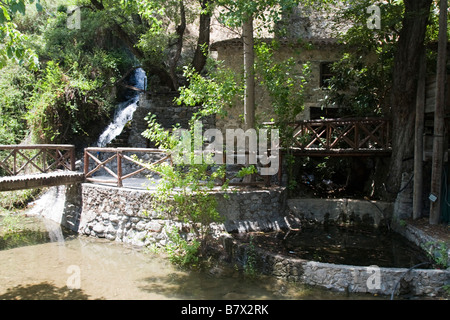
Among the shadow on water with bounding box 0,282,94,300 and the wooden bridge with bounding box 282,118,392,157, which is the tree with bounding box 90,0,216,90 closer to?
the wooden bridge with bounding box 282,118,392,157

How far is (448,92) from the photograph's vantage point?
9.39m

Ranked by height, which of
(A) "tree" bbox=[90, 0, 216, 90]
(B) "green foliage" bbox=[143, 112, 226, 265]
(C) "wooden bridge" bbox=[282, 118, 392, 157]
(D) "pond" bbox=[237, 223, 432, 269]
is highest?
(A) "tree" bbox=[90, 0, 216, 90]

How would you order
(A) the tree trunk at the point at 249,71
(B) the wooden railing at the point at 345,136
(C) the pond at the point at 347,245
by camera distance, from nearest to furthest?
(C) the pond at the point at 347,245 < (A) the tree trunk at the point at 249,71 < (B) the wooden railing at the point at 345,136

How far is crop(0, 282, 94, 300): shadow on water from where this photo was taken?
243 inches

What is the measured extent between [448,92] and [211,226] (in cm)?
657

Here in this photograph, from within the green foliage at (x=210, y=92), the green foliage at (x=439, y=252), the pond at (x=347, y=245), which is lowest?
the pond at (x=347, y=245)

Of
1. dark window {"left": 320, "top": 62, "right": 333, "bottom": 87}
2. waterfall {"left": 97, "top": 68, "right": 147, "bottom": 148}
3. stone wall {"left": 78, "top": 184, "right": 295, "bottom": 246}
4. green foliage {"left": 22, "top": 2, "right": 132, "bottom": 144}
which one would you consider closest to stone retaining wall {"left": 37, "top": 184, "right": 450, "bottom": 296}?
stone wall {"left": 78, "top": 184, "right": 295, "bottom": 246}

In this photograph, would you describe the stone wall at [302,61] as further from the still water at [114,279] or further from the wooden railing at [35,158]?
the still water at [114,279]

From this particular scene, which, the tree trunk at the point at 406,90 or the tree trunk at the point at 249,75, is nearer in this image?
the tree trunk at the point at 406,90

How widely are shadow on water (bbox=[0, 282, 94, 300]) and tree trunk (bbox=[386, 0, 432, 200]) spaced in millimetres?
7937

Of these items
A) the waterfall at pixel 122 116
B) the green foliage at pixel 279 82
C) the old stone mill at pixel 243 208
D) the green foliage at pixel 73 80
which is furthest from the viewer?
the waterfall at pixel 122 116

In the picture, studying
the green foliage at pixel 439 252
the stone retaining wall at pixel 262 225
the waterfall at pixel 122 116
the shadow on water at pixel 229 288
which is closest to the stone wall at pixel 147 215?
the stone retaining wall at pixel 262 225

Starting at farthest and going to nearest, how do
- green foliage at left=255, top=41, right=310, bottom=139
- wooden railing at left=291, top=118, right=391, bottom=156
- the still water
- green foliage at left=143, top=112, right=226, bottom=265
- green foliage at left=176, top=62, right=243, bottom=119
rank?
wooden railing at left=291, top=118, right=391, bottom=156
green foliage at left=255, top=41, right=310, bottom=139
green foliage at left=176, top=62, right=243, bottom=119
green foliage at left=143, top=112, right=226, bottom=265
the still water

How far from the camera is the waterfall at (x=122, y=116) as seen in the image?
14.7 metres
